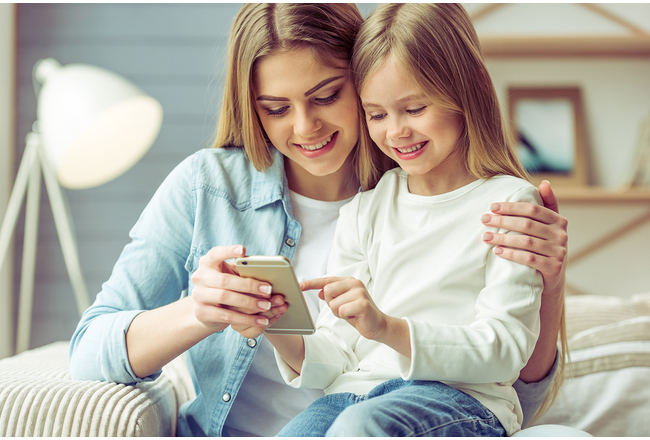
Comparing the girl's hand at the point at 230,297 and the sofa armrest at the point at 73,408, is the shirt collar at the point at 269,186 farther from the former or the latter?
the sofa armrest at the point at 73,408

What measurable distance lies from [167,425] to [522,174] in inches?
34.8

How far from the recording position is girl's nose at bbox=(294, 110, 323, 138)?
3.47 ft

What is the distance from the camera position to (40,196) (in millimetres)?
2852

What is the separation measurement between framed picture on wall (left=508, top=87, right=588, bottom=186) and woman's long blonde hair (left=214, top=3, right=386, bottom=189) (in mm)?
1869

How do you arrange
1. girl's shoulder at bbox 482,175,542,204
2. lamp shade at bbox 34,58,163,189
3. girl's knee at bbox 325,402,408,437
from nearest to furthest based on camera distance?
girl's knee at bbox 325,402,408,437 < girl's shoulder at bbox 482,175,542,204 < lamp shade at bbox 34,58,163,189

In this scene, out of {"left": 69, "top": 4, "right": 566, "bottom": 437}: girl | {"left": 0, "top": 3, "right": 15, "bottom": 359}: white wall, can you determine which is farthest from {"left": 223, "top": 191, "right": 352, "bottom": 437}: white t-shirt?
{"left": 0, "top": 3, "right": 15, "bottom": 359}: white wall

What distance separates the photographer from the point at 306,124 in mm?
1058

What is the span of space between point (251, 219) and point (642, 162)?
228 cm

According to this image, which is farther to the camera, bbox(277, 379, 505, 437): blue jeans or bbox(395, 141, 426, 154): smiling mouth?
bbox(395, 141, 426, 154): smiling mouth

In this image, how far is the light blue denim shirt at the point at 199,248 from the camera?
3.58 feet

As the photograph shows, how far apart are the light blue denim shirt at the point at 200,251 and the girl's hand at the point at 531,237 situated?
31 cm

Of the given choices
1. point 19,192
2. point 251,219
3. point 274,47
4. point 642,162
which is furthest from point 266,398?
point 642,162

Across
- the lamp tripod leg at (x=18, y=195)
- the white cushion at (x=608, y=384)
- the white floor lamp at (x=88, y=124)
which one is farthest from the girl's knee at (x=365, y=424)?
the lamp tripod leg at (x=18, y=195)

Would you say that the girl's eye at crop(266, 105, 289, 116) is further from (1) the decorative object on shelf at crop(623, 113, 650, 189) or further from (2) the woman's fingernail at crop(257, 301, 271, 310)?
(1) the decorative object on shelf at crop(623, 113, 650, 189)
